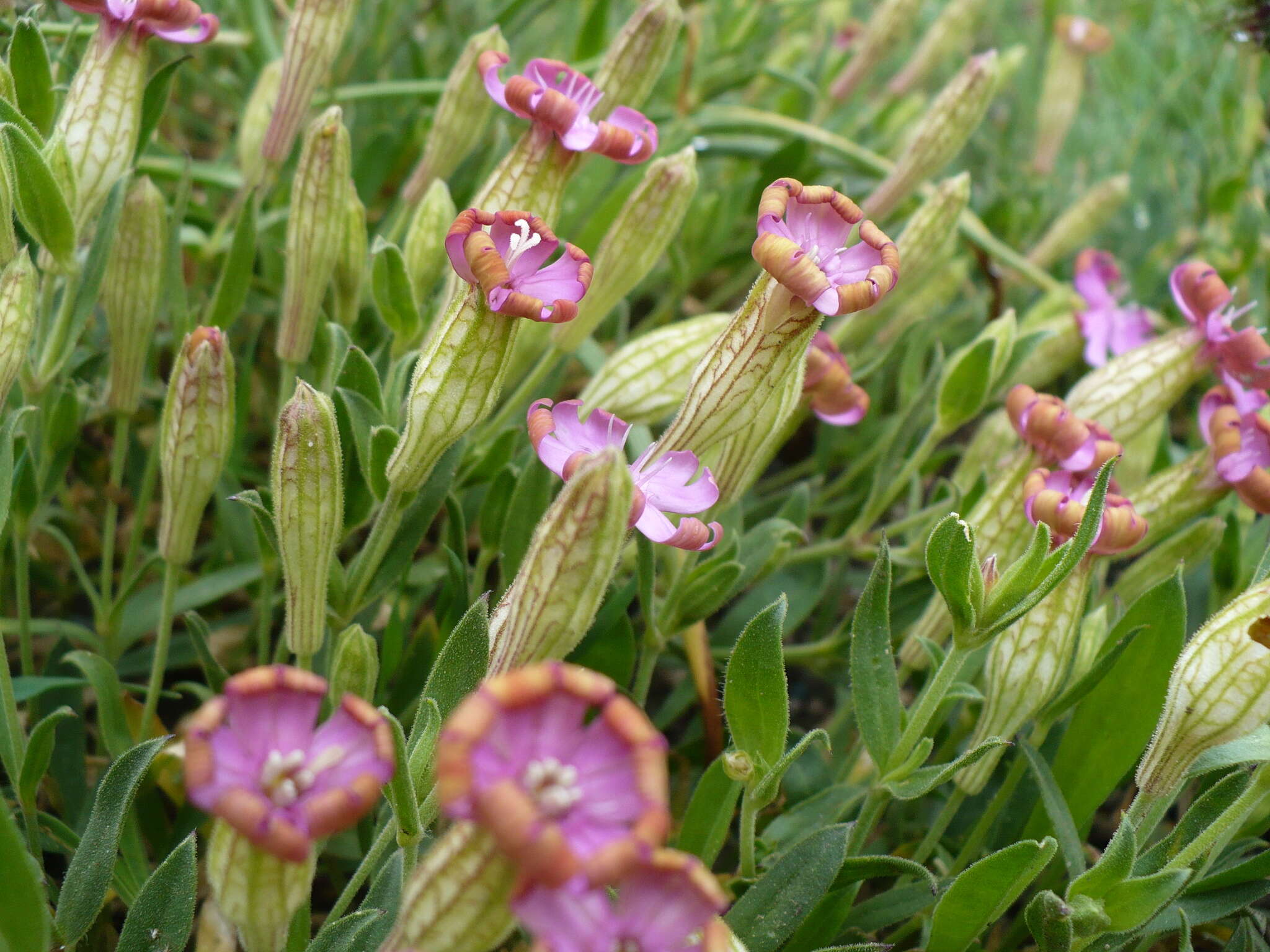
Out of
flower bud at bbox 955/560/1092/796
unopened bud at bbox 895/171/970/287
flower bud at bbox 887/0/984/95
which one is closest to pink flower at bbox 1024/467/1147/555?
flower bud at bbox 955/560/1092/796

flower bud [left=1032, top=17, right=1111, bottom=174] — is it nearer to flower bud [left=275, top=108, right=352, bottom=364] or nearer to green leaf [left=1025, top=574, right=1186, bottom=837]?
green leaf [left=1025, top=574, right=1186, bottom=837]

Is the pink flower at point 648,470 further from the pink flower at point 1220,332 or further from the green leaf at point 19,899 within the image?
the pink flower at point 1220,332

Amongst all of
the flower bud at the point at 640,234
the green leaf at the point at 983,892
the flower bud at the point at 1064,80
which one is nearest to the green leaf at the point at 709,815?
the green leaf at the point at 983,892

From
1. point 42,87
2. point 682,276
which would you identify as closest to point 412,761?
point 42,87

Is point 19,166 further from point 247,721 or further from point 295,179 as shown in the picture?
point 247,721

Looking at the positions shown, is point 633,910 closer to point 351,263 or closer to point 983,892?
point 983,892
